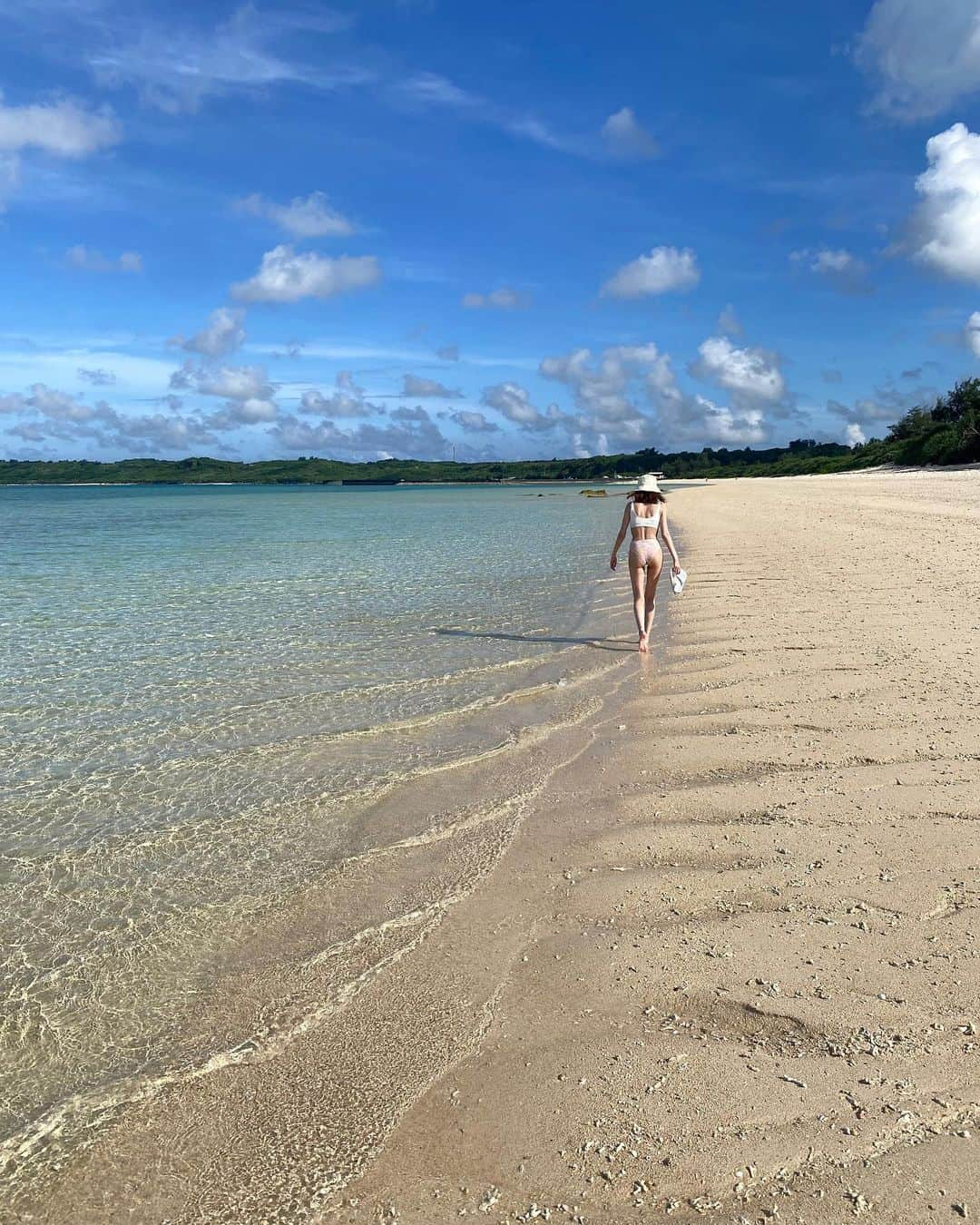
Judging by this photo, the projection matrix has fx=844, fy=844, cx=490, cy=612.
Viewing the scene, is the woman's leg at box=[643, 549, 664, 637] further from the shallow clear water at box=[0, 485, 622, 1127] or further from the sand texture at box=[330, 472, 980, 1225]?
the sand texture at box=[330, 472, 980, 1225]

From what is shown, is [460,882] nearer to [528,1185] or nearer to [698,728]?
[528,1185]

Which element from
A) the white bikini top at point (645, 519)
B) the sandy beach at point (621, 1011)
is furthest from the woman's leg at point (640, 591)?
the sandy beach at point (621, 1011)

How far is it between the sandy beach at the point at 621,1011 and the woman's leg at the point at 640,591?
386cm

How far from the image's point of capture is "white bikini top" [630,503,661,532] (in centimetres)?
1095

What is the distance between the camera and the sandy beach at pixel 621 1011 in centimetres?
268

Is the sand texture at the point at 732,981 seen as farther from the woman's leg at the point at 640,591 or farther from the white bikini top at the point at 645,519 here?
the white bikini top at the point at 645,519

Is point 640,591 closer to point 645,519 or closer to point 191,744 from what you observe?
point 645,519

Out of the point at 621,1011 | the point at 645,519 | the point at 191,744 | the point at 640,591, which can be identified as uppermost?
the point at 645,519

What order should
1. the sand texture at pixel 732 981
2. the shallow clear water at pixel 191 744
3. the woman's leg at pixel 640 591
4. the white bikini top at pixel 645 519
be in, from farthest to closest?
the white bikini top at pixel 645 519
the woman's leg at pixel 640 591
the shallow clear water at pixel 191 744
the sand texture at pixel 732 981

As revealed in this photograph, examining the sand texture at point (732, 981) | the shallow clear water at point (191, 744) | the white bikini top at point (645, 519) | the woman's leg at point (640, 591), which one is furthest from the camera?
the white bikini top at point (645, 519)

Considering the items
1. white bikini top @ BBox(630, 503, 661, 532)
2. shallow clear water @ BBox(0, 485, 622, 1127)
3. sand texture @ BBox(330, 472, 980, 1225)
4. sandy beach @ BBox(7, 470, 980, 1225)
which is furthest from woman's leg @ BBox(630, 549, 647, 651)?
sandy beach @ BBox(7, 470, 980, 1225)

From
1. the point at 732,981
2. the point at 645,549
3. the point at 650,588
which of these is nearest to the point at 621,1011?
the point at 732,981

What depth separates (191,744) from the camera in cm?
762

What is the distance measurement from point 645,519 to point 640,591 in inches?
36.8
